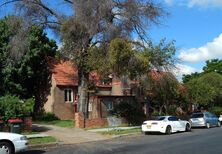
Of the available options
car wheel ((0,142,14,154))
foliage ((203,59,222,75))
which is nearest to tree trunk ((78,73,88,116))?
car wheel ((0,142,14,154))

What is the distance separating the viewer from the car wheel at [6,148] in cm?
1487

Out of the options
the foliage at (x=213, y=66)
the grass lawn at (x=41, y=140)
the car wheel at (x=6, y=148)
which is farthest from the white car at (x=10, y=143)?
the foliage at (x=213, y=66)

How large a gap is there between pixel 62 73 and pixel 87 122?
11752 millimetres

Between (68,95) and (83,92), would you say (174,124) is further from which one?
(68,95)

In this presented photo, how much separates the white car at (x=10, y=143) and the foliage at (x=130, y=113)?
17422mm

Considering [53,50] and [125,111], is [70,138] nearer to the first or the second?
[125,111]

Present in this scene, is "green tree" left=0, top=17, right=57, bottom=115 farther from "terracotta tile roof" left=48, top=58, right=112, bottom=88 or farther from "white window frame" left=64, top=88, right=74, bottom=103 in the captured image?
"white window frame" left=64, top=88, right=74, bottom=103

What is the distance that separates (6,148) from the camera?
15.0 m

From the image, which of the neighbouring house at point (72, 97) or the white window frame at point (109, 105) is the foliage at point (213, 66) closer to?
the neighbouring house at point (72, 97)

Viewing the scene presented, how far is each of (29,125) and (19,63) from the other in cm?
1046

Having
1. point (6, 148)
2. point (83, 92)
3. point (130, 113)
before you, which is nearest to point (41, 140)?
point (6, 148)

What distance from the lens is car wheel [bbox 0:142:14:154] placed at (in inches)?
585

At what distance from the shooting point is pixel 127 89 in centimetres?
4222

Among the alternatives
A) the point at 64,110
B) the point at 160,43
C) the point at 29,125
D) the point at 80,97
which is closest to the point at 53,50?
the point at 64,110
